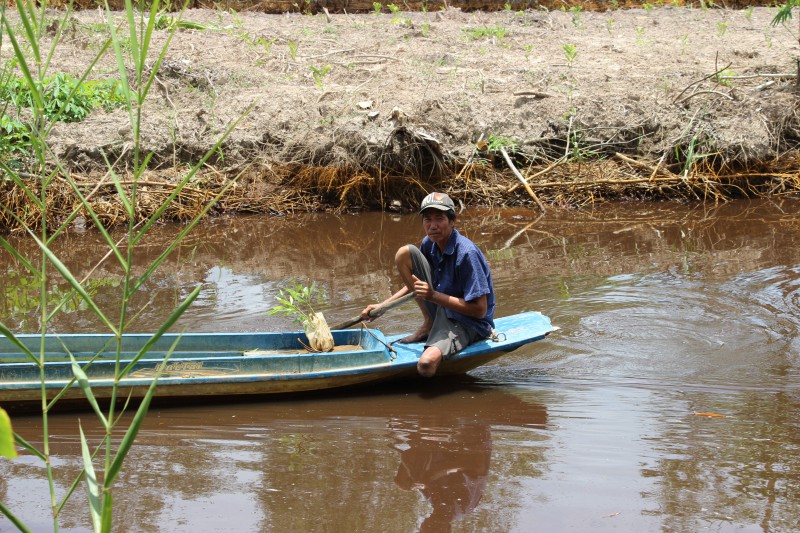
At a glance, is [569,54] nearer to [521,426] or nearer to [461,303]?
[461,303]

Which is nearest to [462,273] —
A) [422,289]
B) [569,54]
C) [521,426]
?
Answer: [422,289]

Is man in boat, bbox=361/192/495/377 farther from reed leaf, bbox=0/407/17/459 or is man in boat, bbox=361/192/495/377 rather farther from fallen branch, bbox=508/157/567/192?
fallen branch, bbox=508/157/567/192

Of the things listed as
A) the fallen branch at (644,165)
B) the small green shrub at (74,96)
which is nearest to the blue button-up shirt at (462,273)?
the fallen branch at (644,165)

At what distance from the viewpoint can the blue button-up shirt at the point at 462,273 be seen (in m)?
4.82

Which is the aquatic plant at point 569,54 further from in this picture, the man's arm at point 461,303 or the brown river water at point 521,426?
the man's arm at point 461,303

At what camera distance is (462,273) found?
489cm

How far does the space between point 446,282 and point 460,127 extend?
6049 millimetres

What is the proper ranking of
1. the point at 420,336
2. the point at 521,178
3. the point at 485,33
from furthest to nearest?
the point at 485,33 < the point at 521,178 < the point at 420,336

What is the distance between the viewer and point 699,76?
1168 centimetres

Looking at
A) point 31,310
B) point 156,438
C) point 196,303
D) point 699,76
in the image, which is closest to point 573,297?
point 196,303

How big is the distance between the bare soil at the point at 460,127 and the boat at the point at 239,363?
4847 mm

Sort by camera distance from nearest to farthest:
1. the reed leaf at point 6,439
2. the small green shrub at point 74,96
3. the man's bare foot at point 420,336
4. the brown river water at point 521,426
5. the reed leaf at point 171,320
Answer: the reed leaf at point 6,439 < the reed leaf at point 171,320 < the brown river water at point 521,426 < the man's bare foot at point 420,336 < the small green shrub at point 74,96

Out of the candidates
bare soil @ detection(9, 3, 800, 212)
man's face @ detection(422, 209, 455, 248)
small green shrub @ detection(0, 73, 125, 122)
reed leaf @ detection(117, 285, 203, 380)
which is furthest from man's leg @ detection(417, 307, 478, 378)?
small green shrub @ detection(0, 73, 125, 122)

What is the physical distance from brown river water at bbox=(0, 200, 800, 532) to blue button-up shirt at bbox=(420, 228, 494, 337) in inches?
17.4
